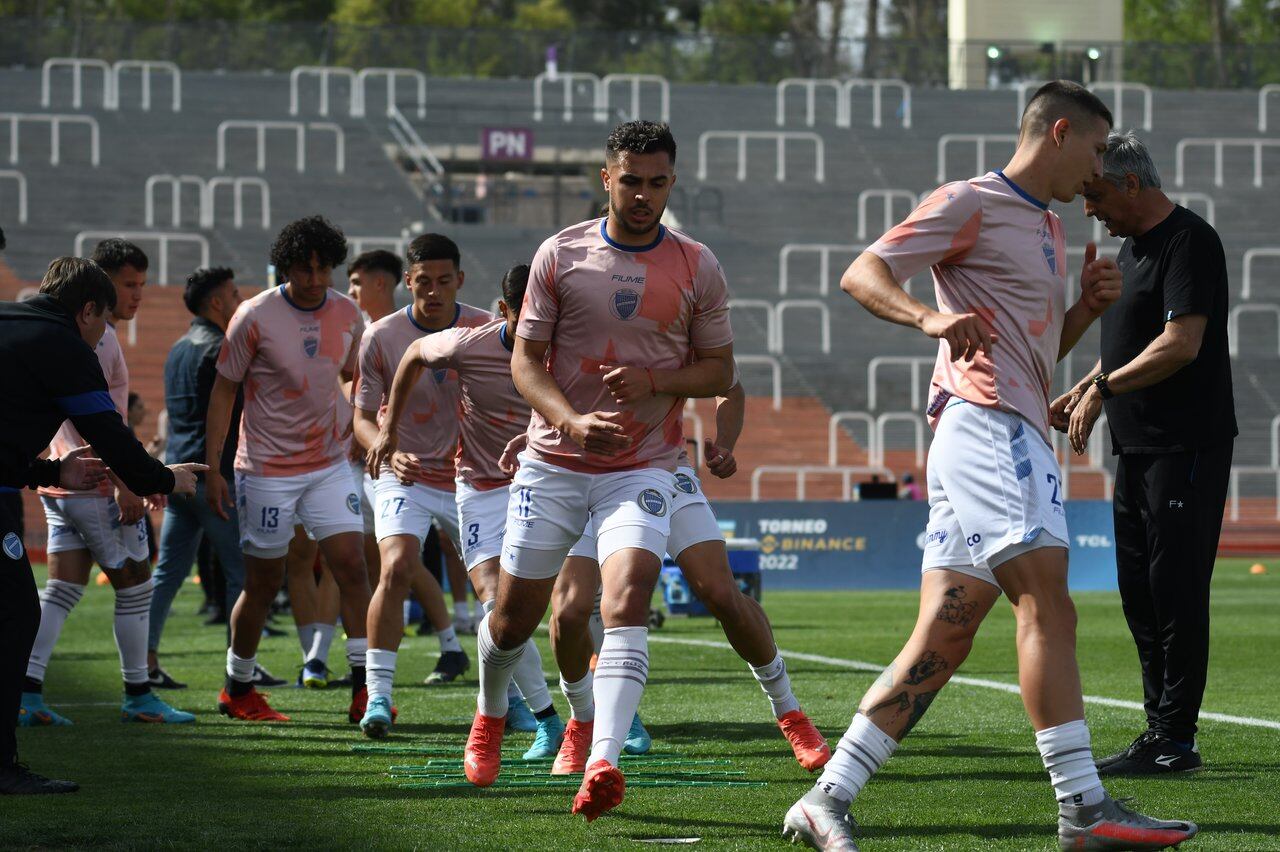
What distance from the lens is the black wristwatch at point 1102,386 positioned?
6.90m

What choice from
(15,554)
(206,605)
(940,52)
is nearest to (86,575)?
(15,554)

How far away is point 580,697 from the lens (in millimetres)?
7328

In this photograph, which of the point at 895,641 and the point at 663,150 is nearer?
the point at 663,150

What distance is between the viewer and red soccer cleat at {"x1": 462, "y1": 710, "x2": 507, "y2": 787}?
22.5 ft

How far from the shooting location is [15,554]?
6.83 meters

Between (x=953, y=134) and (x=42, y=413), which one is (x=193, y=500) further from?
(x=953, y=134)

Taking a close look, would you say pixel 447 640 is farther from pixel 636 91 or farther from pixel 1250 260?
pixel 636 91

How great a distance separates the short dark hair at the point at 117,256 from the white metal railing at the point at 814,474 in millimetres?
18501

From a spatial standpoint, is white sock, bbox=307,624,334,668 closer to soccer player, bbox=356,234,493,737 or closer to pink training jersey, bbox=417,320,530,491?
soccer player, bbox=356,234,493,737

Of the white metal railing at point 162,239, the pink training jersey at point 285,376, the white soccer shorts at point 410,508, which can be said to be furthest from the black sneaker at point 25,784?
the white metal railing at point 162,239

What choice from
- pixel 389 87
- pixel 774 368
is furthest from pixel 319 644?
pixel 389 87

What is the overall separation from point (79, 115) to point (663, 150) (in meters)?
36.5

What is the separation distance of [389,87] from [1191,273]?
1443 inches

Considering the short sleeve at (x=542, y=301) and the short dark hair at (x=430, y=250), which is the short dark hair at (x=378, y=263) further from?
the short sleeve at (x=542, y=301)
